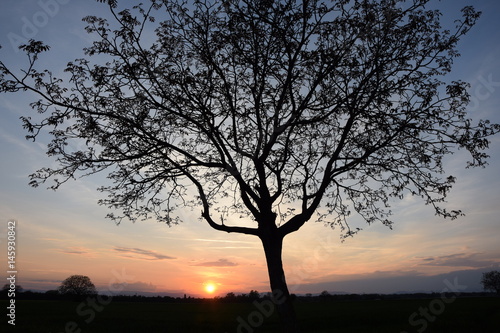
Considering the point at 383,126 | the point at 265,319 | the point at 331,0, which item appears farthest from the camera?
the point at 265,319

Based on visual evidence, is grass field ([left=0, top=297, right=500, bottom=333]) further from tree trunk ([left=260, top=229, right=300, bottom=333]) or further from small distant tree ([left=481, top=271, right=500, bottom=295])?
small distant tree ([left=481, top=271, right=500, bottom=295])

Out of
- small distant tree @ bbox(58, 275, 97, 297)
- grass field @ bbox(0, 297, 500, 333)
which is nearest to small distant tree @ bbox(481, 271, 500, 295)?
grass field @ bbox(0, 297, 500, 333)

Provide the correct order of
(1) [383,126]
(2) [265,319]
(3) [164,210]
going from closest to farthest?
(1) [383,126]
(3) [164,210]
(2) [265,319]

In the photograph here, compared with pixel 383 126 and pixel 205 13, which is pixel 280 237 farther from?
pixel 205 13

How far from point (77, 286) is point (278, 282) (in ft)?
515

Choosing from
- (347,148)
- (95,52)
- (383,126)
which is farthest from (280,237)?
(95,52)

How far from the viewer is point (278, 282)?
14.7m

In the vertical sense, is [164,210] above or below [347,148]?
below

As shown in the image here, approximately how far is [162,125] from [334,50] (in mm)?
8041

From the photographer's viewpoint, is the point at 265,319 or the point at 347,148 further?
the point at 265,319

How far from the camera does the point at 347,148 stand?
17328 millimetres

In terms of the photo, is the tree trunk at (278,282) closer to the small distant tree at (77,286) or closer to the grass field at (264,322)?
the grass field at (264,322)

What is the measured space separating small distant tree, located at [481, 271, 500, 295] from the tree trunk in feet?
589

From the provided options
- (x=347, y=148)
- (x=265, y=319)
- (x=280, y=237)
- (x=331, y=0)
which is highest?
(x=331, y=0)
